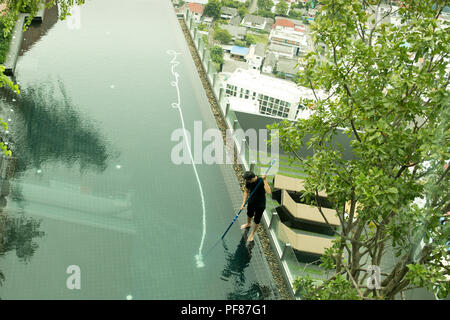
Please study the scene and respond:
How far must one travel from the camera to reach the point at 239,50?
3888 centimetres

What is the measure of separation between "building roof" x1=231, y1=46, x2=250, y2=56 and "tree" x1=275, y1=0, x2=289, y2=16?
4845 mm

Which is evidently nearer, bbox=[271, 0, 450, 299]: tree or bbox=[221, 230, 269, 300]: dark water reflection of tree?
bbox=[271, 0, 450, 299]: tree

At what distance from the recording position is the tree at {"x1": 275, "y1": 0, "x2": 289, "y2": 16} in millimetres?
38406

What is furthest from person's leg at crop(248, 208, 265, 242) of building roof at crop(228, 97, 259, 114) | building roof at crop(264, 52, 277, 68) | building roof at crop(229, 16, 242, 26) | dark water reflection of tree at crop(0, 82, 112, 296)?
building roof at crop(229, 16, 242, 26)

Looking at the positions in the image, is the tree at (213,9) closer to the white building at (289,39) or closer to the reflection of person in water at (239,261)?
the white building at (289,39)

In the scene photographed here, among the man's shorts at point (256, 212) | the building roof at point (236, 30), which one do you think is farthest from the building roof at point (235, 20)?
the man's shorts at point (256, 212)

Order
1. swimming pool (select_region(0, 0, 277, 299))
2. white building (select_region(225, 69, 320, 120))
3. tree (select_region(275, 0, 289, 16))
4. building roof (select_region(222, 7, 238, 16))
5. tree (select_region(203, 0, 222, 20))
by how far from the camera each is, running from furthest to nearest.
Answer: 1. tree (select_region(275, 0, 289, 16))
2. building roof (select_region(222, 7, 238, 16))
3. tree (select_region(203, 0, 222, 20))
4. white building (select_region(225, 69, 320, 120))
5. swimming pool (select_region(0, 0, 277, 299))

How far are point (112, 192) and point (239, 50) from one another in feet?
111

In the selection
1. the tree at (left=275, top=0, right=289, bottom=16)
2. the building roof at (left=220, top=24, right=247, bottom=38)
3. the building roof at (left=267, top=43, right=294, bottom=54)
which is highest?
the tree at (left=275, top=0, right=289, bottom=16)

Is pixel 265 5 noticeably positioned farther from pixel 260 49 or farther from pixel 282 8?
pixel 260 49

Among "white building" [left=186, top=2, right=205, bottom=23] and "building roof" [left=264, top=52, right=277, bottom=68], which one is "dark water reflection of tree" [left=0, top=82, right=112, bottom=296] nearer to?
"white building" [left=186, top=2, right=205, bottom=23]

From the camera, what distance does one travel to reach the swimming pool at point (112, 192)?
577cm

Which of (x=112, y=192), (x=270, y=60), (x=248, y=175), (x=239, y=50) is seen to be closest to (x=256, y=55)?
(x=270, y=60)
